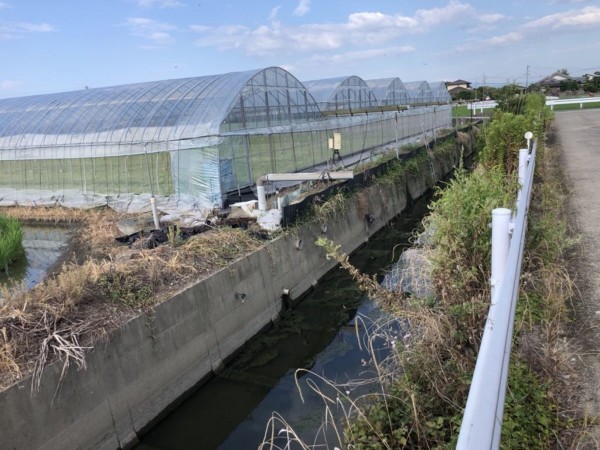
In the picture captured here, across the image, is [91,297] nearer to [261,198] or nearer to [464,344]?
[464,344]

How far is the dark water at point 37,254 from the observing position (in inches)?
452

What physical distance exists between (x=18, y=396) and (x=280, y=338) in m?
5.00

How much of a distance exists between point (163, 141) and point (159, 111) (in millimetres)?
1916

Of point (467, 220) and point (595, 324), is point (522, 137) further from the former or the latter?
point (595, 324)

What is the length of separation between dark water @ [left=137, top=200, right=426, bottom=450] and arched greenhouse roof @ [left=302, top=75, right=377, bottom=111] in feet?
55.0

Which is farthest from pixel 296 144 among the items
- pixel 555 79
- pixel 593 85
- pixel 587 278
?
pixel 555 79

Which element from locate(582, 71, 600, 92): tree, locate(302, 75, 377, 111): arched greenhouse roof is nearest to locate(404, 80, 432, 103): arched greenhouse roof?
locate(302, 75, 377, 111): arched greenhouse roof

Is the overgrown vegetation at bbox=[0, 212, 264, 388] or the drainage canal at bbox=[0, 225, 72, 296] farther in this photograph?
the drainage canal at bbox=[0, 225, 72, 296]

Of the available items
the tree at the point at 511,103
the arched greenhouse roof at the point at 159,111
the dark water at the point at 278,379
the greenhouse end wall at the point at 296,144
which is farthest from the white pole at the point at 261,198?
the tree at the point at 511,103

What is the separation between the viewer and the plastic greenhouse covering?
575 inches

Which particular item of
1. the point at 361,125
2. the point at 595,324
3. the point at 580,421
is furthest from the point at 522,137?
the point at 361,125

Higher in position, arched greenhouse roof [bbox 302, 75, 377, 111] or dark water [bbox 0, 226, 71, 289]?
arched greenhouse roof [bbox 302, 75, 377, 111]

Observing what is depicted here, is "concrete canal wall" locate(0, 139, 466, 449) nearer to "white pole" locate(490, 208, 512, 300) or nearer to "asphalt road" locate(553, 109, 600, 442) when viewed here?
"white pole" locate(490, 208, 512, 300)

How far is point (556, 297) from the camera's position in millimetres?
4363
